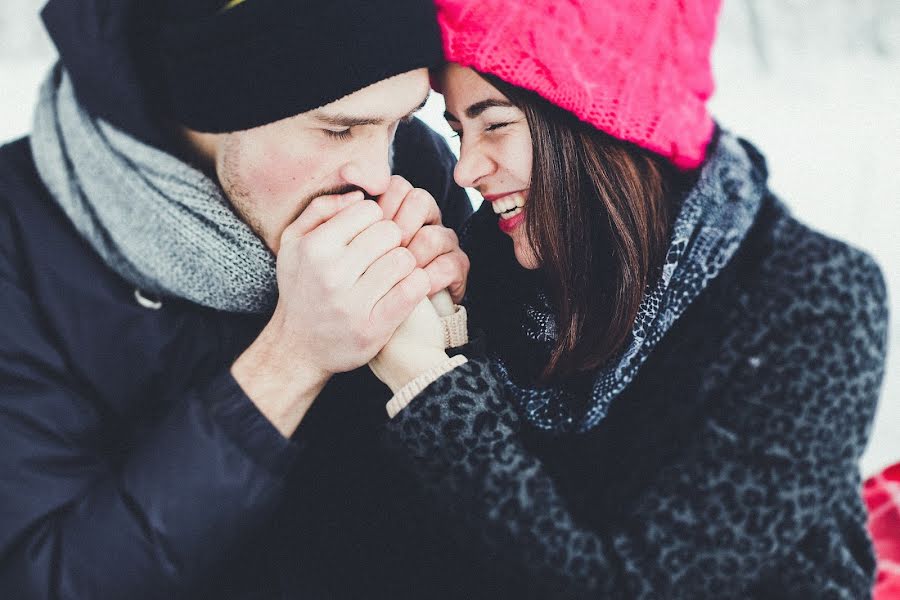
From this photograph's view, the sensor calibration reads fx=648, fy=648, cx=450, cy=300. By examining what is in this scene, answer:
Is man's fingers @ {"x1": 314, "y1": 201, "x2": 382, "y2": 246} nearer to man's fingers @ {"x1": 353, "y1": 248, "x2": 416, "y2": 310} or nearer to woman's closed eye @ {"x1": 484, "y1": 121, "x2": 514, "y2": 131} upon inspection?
man's fingers @ {"x1": 353, "y1": 248, "x2": 416, "y2": 310}

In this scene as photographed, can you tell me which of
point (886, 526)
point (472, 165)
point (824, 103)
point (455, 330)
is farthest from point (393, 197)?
point (824, 103)

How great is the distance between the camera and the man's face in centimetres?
103

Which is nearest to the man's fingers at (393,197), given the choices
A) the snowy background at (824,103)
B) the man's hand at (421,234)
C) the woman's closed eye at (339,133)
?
the man's hand at (421,234)

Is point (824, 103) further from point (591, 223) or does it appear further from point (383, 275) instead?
point (383, 275)

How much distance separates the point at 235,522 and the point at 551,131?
74cm

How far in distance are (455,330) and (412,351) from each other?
0.43 feet

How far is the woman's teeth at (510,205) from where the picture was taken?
1145 mm

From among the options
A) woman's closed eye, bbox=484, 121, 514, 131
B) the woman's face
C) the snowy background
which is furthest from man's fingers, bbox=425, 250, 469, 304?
the snowy background

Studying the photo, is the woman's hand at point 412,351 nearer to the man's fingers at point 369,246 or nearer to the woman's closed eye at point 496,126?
the man's fingers at point 369,246

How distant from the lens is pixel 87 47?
0.96m

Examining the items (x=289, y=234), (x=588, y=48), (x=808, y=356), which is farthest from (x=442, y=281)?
(x=808, y=356)

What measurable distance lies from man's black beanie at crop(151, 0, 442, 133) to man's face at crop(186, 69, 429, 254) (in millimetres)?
43

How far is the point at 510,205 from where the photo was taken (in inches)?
45.6

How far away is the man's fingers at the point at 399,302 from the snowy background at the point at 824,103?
78.1 inches
